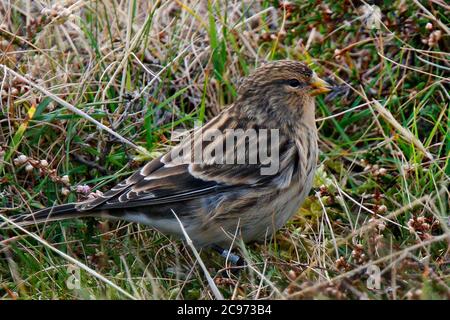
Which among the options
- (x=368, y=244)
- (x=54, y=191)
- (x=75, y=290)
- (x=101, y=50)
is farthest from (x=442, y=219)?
(x=101, y=50)

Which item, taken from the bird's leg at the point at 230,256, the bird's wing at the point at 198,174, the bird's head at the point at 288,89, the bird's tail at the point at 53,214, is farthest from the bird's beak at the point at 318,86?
the bird's tail at the point at 53,214

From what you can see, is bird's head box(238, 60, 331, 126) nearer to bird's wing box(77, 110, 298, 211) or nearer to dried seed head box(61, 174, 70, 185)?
bird's wing box(77, 110, 298, 211)

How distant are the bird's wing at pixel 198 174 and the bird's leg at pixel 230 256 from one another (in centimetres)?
32

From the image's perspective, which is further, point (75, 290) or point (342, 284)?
point (75, 290)

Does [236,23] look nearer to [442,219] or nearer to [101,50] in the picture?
[101,50]

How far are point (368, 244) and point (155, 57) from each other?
211 centimetres

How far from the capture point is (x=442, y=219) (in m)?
4.14

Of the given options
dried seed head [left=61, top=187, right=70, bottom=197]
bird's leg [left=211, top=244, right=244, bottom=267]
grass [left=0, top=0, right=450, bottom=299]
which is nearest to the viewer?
grass [left=0, top=0, right=450, bottom=299]

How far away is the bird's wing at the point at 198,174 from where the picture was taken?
4383 mm

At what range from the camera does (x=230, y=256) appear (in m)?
4.52

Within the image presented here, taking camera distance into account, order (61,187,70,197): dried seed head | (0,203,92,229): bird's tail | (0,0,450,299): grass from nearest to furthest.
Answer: (0,0,450,299): grass < (0,203,92,229): bird's tail < (61,187,70,197): dried seed head

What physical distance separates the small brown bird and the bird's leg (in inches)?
2.4

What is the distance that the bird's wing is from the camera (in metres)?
4.38

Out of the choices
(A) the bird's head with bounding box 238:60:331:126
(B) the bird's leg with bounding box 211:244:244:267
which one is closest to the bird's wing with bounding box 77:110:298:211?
(A) the bird's head with bounding box 238:60:331:126
